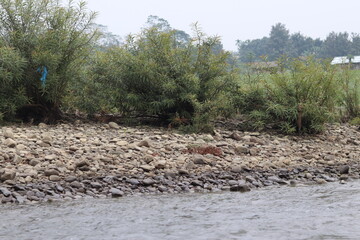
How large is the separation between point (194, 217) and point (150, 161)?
2.18 m

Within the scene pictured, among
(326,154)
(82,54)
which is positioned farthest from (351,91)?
(82,54)

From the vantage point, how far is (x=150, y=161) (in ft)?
25.0

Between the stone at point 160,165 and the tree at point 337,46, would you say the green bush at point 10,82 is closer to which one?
the stone at point 160,165

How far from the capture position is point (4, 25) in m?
9.70

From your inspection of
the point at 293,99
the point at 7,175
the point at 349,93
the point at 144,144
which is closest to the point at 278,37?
the point at 349,93

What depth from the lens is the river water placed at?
491 cm

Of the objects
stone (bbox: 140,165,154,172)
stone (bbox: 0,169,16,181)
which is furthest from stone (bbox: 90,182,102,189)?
stone (bbox: 0,169,16,181)

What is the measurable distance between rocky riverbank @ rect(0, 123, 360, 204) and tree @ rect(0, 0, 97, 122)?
0.68m

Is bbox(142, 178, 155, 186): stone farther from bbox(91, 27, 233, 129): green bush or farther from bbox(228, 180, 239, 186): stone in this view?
bbox(91, 27, 233, 129): green bush

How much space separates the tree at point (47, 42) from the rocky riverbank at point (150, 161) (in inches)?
26.8

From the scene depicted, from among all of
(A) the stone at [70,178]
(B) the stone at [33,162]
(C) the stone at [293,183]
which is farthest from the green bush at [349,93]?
(B) the stone at [33,162]

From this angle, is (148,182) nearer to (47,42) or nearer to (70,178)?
(70,178)

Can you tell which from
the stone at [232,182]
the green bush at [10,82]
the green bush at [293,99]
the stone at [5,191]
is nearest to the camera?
the stone at [5,191]

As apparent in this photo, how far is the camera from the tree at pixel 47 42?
949 centimetres
